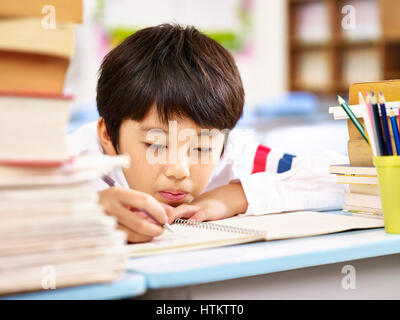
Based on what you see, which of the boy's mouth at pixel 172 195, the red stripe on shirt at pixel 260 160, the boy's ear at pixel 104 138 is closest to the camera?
the boy's mouth at pixel 172 195

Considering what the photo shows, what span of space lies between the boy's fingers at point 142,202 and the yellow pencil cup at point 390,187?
0.33 m

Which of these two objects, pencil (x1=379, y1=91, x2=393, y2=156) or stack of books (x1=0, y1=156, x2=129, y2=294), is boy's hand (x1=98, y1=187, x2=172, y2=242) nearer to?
stack of books (x1=0, y1=156, x2=129, y2=294)

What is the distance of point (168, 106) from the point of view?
3.92ft

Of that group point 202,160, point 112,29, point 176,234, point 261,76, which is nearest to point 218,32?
point 261,76

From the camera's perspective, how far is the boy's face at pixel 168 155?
45.3 inches

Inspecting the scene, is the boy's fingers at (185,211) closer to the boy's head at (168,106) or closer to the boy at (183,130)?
the boy at (183,130)

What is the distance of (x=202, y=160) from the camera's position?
1.24 meters

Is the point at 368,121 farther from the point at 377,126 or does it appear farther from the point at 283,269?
the point at 283,269

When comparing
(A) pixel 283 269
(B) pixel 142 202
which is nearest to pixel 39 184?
(B) pixel 142 202

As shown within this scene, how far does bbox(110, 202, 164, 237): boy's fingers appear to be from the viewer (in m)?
0.71

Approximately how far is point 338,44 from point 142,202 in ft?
19.1

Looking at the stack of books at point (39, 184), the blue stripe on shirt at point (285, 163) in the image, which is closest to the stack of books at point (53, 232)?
the stack of books at point (39, 184)

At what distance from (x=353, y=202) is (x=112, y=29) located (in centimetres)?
533
